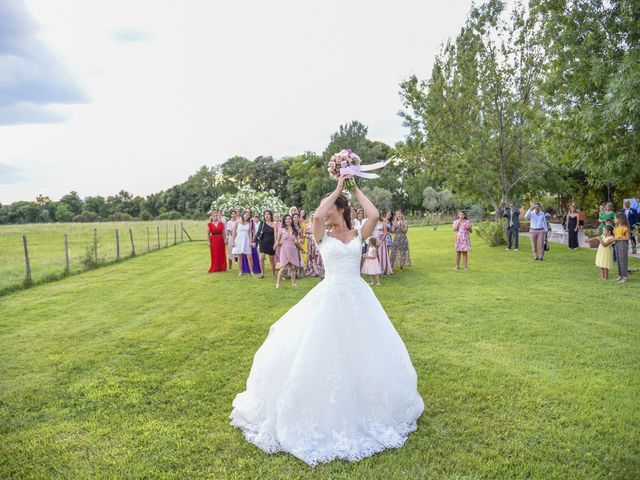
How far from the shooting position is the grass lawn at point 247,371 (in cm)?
389

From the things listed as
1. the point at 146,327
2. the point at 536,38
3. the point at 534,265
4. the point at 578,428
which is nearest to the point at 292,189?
the point at 536,38

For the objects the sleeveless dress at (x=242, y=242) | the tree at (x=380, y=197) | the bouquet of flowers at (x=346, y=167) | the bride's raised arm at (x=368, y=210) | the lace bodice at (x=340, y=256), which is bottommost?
the sleeveless dress at (x=242, y=242)

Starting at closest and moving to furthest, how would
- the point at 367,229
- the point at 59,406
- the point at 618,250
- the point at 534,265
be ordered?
1. the point at 367,229
2. the point at 59,406
3. the point at 618,250
4. the point at 534,265

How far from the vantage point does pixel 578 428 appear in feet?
14.4

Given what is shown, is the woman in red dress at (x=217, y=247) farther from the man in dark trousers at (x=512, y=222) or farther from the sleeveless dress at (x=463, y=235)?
the man in dark trousers at (x=512, y=222)

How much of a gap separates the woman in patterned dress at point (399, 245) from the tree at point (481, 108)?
8340 millimetres

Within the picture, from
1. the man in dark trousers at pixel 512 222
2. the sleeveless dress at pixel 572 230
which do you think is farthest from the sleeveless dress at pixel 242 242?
the sleeveless dress at pixel 572 230

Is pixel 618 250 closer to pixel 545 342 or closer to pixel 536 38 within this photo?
pixel 545 342

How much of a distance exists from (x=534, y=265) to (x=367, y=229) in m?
13.0

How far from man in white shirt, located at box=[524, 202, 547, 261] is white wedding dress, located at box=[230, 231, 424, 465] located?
1401cm

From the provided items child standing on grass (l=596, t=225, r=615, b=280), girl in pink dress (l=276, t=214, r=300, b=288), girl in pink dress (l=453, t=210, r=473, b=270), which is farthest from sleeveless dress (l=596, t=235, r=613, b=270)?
girl in pink dress (l=276, t=214, r=300, b=288)

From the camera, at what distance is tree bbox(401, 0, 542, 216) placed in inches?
808

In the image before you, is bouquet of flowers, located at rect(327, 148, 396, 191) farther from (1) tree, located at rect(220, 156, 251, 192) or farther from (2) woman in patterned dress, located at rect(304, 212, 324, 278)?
(1) tree, located at rect(220, 156, 251, 192)

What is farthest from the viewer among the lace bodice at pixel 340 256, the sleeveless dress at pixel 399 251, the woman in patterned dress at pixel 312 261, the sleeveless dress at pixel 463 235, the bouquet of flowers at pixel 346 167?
the sleeveless dress at pixel 399 251
